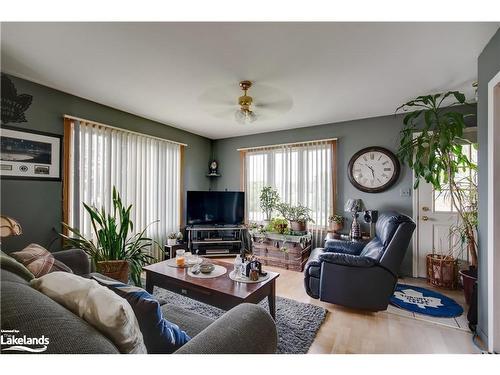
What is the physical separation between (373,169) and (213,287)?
281 centimetres

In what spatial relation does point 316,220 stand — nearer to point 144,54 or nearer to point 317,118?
point 317,118

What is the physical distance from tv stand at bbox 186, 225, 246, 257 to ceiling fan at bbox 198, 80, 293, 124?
1.93m

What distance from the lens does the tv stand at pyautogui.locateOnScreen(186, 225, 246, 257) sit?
3.77 meters

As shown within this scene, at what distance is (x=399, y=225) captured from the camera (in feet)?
6.63

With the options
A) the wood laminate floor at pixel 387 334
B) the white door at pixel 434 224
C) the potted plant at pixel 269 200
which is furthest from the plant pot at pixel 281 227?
the white door at pixel 434 224

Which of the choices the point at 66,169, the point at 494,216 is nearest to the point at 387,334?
the point at 494,216

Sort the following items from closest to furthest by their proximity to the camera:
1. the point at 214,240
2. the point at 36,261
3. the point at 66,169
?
1. the point at 36,261
2. the point at 66,169
3. the point at 214,240

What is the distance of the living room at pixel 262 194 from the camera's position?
38.8 inches

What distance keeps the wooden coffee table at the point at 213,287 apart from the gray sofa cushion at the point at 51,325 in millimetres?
953

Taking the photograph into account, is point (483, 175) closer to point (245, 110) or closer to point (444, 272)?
point (444, 272)

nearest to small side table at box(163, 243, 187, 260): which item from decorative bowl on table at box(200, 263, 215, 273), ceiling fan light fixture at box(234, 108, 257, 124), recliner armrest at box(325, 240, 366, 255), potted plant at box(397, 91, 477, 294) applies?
decorative bowl on table at box(200, 263, 215, 273)

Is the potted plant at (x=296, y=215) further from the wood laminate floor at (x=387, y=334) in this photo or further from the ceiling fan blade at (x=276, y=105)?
the ceiling fan blade at (x=276, y=105)

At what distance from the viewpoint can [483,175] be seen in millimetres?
1696

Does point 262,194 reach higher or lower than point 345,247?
higher
